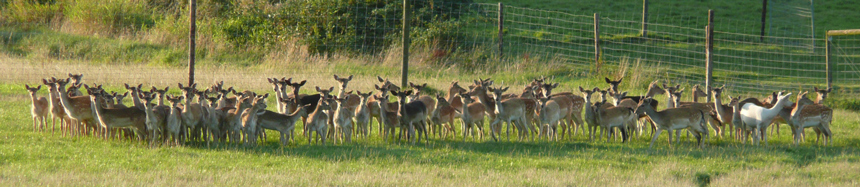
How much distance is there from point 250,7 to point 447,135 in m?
14.9

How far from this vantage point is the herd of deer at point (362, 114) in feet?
39.7

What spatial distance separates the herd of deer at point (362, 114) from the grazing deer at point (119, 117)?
0.5 inches

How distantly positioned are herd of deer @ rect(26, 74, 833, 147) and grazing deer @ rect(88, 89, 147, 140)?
14 mm

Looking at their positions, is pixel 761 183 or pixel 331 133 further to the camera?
pixel 331 133

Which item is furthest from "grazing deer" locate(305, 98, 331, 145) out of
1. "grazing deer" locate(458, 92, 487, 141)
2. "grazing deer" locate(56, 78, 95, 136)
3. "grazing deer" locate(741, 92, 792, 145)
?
"grazing deer" locate(741, 92, 792, 145)

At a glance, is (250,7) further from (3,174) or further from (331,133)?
(3,174)

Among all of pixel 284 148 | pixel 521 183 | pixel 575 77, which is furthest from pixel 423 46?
pixel 521 183

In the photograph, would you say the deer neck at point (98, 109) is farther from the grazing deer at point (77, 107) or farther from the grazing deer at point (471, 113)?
the grazing deer at point (471, 113)

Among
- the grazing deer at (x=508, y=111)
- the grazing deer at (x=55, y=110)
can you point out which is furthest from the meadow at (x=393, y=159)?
the grazing deer at (x=508, y=111)

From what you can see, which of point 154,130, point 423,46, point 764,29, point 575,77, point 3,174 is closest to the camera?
point 3,174

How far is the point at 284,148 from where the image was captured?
1188 cm

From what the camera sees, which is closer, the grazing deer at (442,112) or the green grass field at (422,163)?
the green grass field at (422,163)

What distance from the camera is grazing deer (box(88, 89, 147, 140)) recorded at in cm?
1178

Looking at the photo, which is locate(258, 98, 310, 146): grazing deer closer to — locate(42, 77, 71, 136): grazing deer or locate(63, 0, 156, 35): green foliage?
locate(42, 77, 71, 136): grazing deer
